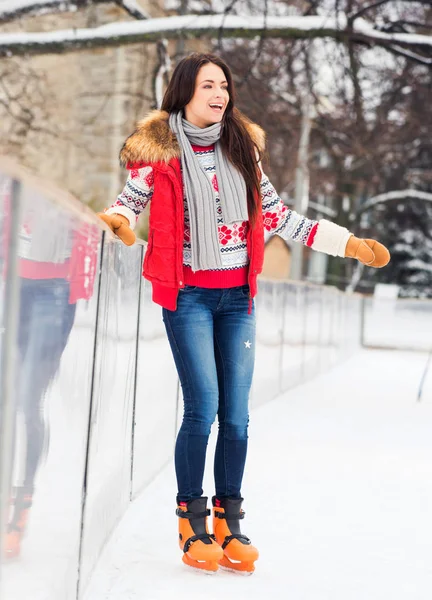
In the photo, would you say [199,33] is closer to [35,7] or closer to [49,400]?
[35,7]

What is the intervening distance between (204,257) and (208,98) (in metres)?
0.53

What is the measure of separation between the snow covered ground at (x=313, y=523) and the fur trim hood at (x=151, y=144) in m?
1.26

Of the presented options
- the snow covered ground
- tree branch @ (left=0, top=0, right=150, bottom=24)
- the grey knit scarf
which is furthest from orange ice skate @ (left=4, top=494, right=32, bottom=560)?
tree branch @ (left=0, top=0, right=150, bottom=24)

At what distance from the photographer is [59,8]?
36.4 ft

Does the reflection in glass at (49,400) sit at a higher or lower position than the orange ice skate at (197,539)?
higher

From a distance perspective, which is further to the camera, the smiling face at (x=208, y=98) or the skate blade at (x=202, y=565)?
the smiling face at (x=208, y=98)

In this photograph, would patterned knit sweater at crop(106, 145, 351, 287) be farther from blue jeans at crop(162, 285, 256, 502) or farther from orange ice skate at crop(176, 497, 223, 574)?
orange ice skate at crop(176, 497, 223, 574)

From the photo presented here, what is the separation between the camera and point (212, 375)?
3.21 metres

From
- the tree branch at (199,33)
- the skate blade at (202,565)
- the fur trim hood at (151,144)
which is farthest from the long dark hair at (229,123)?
the tree branch at (199,33)

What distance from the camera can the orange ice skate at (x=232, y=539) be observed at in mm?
3223

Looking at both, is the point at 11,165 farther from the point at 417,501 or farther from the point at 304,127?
the point at 304,127

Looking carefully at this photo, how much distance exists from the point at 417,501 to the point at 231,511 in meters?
1.60

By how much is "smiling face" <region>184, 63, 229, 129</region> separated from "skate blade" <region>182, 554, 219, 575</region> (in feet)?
4.53

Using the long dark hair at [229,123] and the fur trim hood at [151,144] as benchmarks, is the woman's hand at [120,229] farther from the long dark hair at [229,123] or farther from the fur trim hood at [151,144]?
the long dark hair at [229,123]
